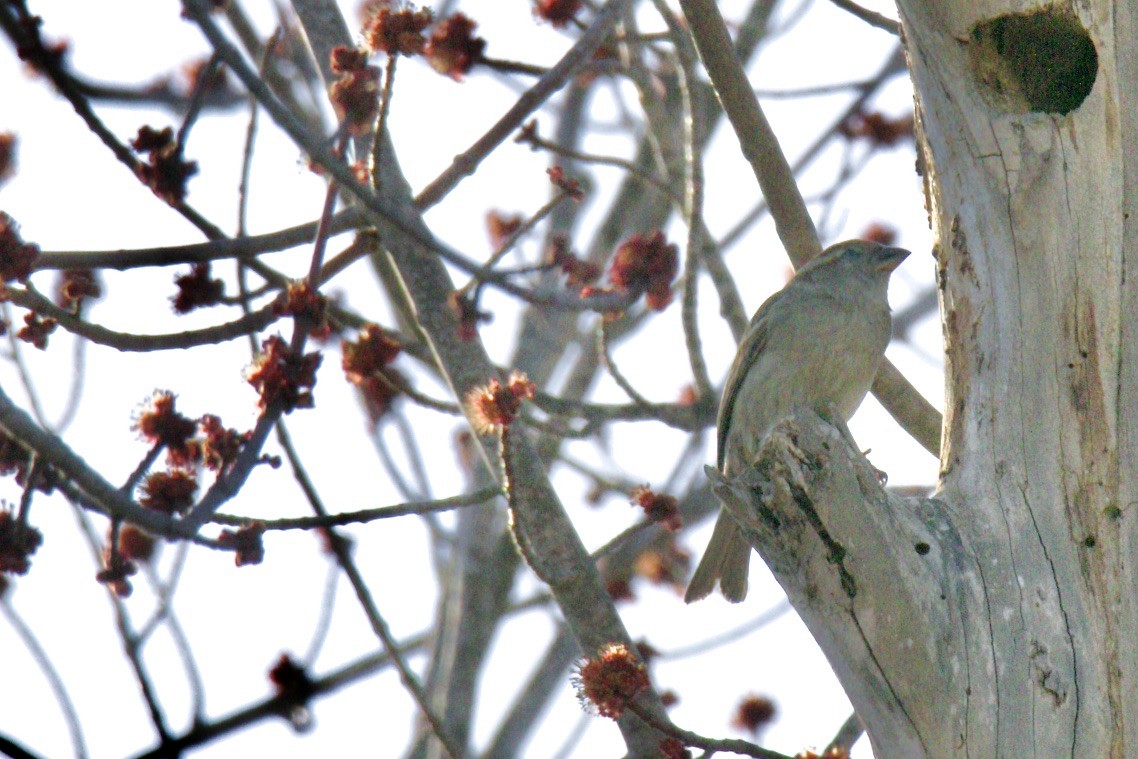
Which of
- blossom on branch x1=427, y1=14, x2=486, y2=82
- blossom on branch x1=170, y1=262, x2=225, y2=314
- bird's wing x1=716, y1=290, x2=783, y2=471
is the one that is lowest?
blossom on branch x1=170, y1=262, x2=225, y2=314

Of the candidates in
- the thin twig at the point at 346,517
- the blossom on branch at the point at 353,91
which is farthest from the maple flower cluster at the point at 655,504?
the blossom on branch at the point at 353,91

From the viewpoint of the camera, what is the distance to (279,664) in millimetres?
1980

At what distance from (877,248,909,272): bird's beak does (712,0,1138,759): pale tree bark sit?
209 cm

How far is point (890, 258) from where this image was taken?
590 centimetres

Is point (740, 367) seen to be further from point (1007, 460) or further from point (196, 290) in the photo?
point (196, 290)

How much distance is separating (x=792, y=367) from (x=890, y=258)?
865 millimetres

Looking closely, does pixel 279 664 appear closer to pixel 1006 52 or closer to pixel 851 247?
pixel 1006 52

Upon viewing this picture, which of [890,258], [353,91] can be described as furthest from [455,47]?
[890,258]

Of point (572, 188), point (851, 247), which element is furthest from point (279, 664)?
Result: point (851, 247)

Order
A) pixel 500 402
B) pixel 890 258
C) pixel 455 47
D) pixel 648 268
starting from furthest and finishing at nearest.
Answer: pixel 890 258, pixel 648 268, pixel 455 47, pixel 500 402

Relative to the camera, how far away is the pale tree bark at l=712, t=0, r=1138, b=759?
2922mm

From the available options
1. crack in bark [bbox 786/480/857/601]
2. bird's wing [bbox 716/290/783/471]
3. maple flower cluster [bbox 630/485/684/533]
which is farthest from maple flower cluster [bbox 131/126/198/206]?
bird's wing [bbox 716/290/783/471]

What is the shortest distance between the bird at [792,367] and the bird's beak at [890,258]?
0.21 m

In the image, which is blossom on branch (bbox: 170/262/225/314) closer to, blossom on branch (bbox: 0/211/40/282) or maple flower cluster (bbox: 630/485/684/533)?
blossom on branch (bbox: 0/211/40/282)
